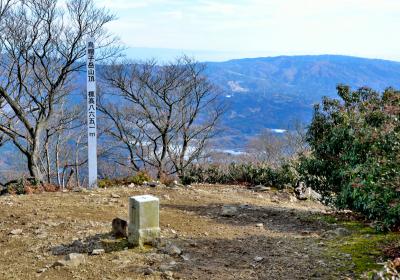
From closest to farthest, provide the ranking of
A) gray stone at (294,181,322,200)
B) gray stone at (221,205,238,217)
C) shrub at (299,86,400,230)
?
1. shrub at (299,86,400,230)
2. gray stone at (221,205,238,217)
3. gray stone at (294,181,322,200)

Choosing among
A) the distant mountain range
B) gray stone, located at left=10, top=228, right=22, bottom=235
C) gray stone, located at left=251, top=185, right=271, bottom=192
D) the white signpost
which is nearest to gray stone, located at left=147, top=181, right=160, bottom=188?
the white signpost

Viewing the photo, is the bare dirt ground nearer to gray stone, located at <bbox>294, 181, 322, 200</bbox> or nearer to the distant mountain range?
gray stone, located at <bbox>294, 181, 322, 200</bbox>

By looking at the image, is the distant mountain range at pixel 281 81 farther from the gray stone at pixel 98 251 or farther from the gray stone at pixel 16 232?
the gray stone at pixel 98 251

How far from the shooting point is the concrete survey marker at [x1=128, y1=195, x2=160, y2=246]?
612 centimetres

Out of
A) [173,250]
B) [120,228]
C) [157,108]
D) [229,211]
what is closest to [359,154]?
[229,211]

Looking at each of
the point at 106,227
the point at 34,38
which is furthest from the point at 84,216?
the point at 34,38

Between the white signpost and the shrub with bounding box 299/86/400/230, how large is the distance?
4.86 metres

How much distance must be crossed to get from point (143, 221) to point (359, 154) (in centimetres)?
357

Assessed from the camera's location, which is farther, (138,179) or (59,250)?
(138,179)

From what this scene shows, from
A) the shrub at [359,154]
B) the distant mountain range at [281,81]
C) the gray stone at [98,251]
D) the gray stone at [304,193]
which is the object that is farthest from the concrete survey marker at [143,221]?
the distant mountain range at [281,81]

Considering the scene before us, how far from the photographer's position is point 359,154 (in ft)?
23.9

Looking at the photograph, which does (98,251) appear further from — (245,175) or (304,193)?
(245,175)

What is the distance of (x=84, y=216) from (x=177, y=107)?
1649 centimetres

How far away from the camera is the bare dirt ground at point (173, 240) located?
5.41m
